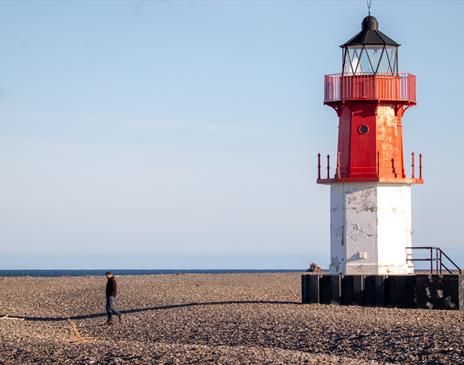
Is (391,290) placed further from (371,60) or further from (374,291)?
(371,60)

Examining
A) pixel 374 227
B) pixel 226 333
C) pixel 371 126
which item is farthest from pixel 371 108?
pixel 226 333

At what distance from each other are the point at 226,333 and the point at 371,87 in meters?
10.2

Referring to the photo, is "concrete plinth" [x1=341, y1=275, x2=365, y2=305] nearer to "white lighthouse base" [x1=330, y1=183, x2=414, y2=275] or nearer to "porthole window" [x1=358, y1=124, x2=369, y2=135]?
"white lighthouse base" [x1=330, y1=183, x2=414, y2=275]

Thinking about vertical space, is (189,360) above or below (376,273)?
below

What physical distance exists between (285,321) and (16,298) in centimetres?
1744

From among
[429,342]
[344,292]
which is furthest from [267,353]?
[344,292]

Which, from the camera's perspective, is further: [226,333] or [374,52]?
[374,52]

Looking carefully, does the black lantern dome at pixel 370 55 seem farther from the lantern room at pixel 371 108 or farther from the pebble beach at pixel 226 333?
the pebble beach at pixel 226 333

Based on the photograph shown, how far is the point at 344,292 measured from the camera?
100 ft

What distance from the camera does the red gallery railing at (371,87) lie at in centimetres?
3111

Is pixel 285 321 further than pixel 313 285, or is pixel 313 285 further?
pixel 313 285

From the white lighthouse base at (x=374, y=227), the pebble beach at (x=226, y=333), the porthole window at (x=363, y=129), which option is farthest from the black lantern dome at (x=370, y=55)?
the pebble beach at (x=226, y=333)

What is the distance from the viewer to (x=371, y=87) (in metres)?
31.2

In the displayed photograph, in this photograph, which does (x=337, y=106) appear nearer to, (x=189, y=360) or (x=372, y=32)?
(x=372, y=32)
